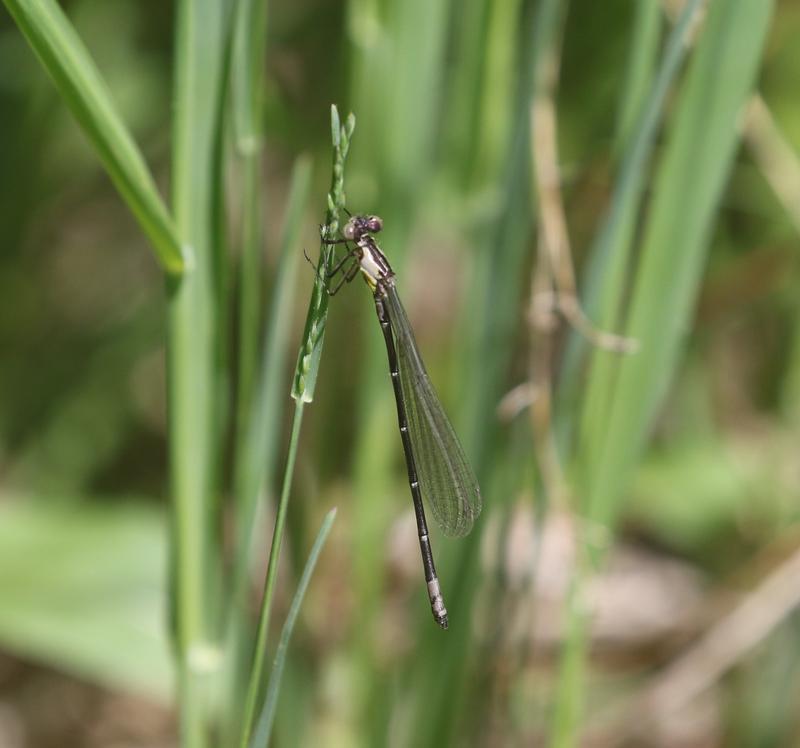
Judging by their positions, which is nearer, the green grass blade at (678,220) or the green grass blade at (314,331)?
the green grass blade at (314,331)

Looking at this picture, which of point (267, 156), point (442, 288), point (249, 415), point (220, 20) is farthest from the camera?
point (442, 288)

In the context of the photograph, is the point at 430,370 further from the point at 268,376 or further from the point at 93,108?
the point at 93,108

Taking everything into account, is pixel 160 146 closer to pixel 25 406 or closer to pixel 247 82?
pixel 25 406

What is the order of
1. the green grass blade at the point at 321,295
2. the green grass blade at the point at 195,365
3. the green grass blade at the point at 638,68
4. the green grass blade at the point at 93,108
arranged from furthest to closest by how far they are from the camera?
the green grass blade at the point at 638,68, the green grass blade at the point at 195,365, the green grass blade at the point at 93,108, the green grass blade at the point at 321,295

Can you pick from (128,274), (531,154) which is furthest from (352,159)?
(128,274)

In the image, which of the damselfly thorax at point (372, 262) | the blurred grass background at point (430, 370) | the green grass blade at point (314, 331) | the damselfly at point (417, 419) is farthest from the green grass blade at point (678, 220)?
the green grass blade at point (314, 331)

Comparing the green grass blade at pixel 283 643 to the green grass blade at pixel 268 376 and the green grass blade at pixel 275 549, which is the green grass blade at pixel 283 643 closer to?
the green grass blade at pixel 275 549

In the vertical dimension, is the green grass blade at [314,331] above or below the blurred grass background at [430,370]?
above
